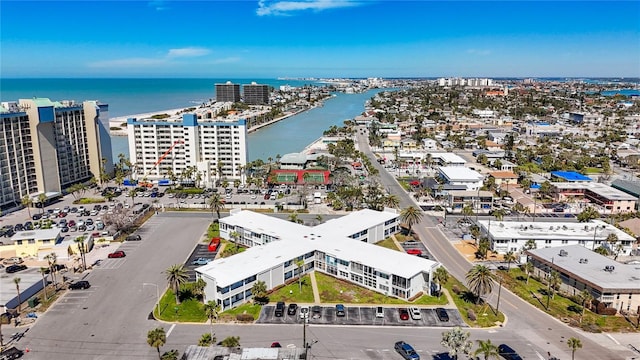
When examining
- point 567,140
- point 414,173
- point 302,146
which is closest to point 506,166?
point 414,173

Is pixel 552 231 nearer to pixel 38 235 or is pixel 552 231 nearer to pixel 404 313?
pixel 404 313

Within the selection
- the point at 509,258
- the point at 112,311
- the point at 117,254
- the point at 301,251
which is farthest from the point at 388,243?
the point at 117,254

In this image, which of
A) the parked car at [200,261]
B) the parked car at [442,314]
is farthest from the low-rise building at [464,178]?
the parked car at [200,261]

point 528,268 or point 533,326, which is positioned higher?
point 528,268

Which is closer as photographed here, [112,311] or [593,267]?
[112,311]

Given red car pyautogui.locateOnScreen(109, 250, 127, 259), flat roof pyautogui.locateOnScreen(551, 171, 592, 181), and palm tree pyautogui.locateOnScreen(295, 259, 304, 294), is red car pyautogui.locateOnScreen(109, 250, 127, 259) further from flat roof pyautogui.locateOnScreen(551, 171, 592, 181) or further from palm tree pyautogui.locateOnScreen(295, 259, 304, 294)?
flat roof pyautogui.locateOnScreen(551, 171, 592, 181)

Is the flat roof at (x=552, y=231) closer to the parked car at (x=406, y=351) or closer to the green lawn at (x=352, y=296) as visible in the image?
the green lawn at (x=352, y=296)

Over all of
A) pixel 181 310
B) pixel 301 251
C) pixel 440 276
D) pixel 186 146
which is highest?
pixel 186 146

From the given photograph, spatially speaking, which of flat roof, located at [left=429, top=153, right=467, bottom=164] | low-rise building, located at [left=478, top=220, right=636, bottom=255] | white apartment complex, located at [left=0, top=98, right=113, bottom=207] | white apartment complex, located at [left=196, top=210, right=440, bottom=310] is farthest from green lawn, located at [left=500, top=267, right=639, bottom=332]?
white apartment complex, located at [left=0, top=98, right=113, bottom=207]
